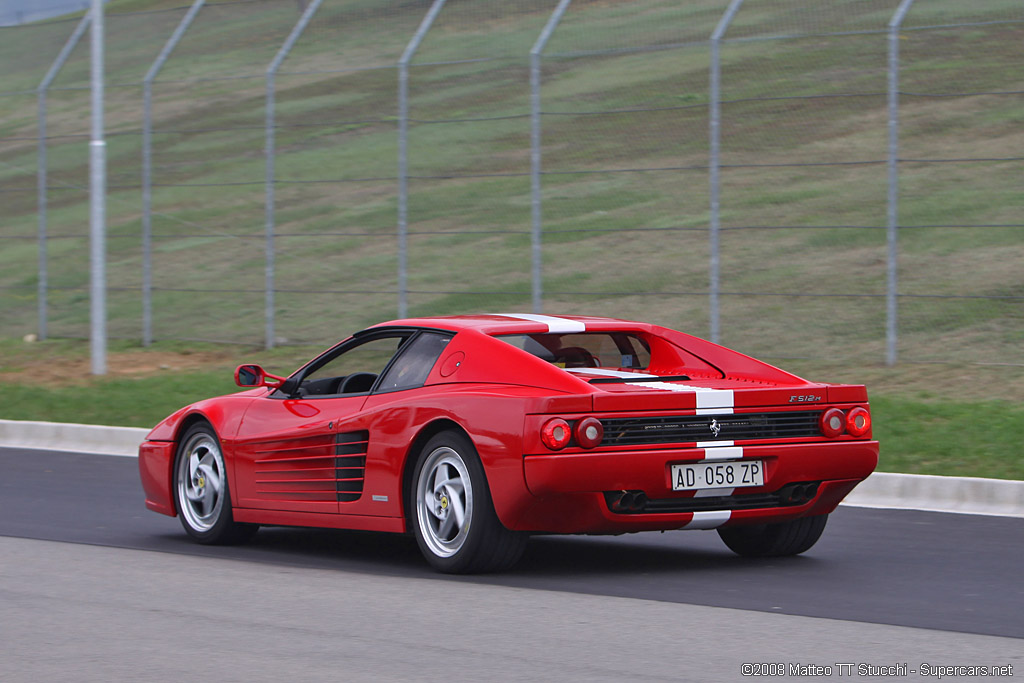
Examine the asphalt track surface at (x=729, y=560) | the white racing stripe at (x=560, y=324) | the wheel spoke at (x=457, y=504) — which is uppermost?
the white racing stripe at (x=560, y=324)

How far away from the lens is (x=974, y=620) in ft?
21.9

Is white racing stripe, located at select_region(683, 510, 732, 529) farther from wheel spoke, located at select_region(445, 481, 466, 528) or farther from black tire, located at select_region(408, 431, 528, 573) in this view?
wheel spoke, located at select_region(445, 481, 466, 528)

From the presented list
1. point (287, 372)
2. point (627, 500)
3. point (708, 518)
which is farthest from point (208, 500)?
point (287, 372)

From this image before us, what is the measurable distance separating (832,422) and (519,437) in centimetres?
166

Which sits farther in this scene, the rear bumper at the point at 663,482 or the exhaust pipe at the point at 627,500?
the exhaust pipe at the point at 627,500

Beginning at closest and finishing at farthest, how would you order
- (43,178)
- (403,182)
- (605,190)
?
1. (605,190)
2. (403,182)
3. (43,178)

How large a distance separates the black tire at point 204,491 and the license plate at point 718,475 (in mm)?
2814

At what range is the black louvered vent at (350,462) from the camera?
823 cm

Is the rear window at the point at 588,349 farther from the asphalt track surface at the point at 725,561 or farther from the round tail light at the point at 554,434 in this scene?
the asphalt track surface at the point at 725,561

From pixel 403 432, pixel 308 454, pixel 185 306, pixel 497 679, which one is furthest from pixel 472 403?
pixel 185 306

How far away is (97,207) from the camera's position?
62.2ft

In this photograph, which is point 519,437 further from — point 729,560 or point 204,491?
point 204,491

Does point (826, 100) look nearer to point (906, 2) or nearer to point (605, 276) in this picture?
point (906, 2)

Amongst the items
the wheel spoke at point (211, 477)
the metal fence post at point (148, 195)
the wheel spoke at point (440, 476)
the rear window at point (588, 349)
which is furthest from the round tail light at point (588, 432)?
the metal fence post at point (148, 195)
